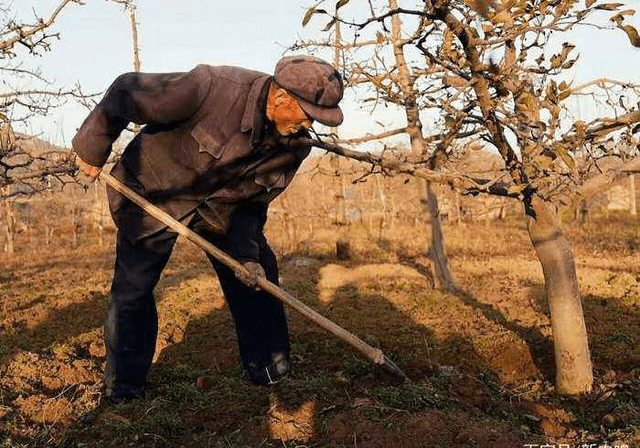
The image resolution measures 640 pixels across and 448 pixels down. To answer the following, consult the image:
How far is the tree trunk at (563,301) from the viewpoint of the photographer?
3910 mm

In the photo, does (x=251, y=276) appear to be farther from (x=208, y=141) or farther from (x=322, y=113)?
(x=322, y=113)

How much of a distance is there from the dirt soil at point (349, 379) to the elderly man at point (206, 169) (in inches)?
15.4

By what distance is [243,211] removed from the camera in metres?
4.07

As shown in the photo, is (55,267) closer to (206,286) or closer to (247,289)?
(206,286)

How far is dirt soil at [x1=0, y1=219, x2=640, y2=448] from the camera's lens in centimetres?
335

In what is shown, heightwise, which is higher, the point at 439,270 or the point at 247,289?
the point at 247,289

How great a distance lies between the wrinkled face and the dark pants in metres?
0.93

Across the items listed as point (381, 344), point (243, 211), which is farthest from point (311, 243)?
point (243, 211)

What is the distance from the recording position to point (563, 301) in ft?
13.0

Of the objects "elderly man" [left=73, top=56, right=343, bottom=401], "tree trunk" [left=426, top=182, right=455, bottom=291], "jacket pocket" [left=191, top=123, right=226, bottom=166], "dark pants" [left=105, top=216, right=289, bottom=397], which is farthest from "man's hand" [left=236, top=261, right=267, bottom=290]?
"tree trunk" [left=426, top=182, right=455, bottom=291]

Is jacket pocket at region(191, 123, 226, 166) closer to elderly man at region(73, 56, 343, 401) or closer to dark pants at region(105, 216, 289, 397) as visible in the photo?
elderly man at region(73, 56, 343, 401)

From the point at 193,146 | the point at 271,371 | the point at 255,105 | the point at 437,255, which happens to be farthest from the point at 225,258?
the point at 437,255

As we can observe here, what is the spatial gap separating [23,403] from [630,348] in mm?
4288

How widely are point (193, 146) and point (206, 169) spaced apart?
0.50 ft
